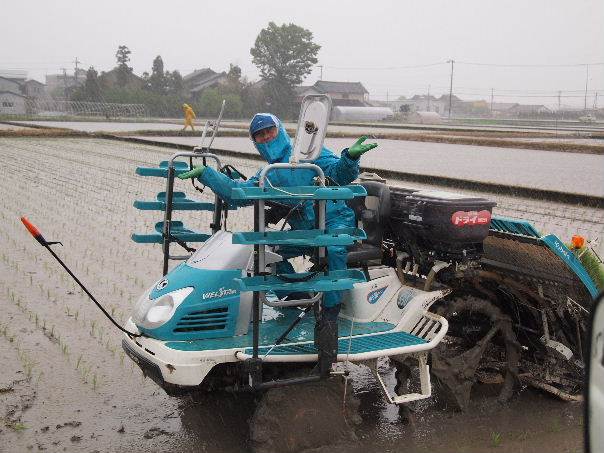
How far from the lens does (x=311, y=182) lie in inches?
174

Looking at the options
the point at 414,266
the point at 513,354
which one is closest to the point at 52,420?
the point at 414,266

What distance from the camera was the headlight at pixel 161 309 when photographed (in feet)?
13.8

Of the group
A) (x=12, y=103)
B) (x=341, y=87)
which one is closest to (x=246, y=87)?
(x=341, y=87)

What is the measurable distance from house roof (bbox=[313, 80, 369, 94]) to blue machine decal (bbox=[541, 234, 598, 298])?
6933cm

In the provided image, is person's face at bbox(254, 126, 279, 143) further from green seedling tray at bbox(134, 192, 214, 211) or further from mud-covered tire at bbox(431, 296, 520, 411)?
mud-covered tire at bbox(431, 296, 520, 411)

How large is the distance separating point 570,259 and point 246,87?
58631mm

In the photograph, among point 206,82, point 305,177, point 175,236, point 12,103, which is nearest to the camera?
point 305,177

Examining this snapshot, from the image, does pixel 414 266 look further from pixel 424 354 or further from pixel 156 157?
pixel 156 157

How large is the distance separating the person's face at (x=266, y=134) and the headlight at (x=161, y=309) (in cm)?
107

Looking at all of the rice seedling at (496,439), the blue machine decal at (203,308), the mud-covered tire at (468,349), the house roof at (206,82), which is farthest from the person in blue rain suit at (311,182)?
the house roof at (206,82)

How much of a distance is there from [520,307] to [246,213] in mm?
7142

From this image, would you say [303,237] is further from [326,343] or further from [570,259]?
[570,259]

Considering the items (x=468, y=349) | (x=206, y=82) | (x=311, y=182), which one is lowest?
(x=468, y=349)

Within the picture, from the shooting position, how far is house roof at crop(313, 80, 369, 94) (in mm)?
73812
